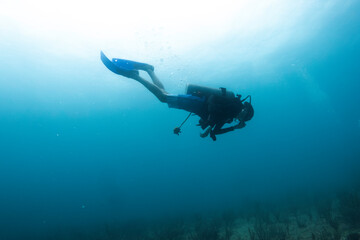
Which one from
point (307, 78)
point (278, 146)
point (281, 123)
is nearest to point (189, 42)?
point (307, 78)

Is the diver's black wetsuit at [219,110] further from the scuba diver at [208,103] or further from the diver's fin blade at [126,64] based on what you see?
the diver's fin blade at [126,64]

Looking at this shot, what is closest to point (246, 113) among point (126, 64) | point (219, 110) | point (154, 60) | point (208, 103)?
point (219, 110)

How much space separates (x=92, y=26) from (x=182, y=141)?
9264cm

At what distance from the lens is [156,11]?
17.6m

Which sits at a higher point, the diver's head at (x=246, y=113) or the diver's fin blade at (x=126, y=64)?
the diver's fin blade at (x=126, y=64)

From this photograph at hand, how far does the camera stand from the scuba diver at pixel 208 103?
196 inches

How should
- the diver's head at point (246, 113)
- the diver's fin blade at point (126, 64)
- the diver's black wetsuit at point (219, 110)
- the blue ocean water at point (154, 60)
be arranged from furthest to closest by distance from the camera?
the blue ocean water at point (154, 60) → the diver's fin blade at point (126, 64) → the diver's head at point (246, 113) → the diver's black wetsuit at point (219, 110)

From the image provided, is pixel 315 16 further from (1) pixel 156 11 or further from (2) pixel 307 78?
(2) pixel 307 78

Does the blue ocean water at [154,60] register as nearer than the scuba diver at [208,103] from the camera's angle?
No

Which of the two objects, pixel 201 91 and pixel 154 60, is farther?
pixel 154 60

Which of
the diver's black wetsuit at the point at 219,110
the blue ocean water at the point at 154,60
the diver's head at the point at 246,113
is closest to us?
the diver's black wetsuit at the point at 219,110

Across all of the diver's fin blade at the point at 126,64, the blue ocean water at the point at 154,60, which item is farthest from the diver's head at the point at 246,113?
the blue ocean water at the point at 154,60

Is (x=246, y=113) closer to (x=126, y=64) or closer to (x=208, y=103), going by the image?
(x=208, y=103)

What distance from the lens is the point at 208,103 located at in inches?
198
